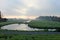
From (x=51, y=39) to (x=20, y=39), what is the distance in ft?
15.2

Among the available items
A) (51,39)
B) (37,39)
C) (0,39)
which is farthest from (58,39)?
(0,39)

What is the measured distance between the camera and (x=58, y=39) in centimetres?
2422

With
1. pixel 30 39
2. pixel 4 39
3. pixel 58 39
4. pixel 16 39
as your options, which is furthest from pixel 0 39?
pixel 58 39

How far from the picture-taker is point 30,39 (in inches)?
915

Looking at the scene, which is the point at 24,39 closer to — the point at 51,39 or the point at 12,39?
the point at 12,39

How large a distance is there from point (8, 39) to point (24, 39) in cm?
237

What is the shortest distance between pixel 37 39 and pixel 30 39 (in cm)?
122

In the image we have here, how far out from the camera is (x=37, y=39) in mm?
23875

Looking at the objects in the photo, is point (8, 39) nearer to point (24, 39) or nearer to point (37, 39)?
point (24, 39)

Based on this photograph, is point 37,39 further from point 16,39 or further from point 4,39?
point 4,39

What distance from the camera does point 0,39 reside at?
2377 centimetres

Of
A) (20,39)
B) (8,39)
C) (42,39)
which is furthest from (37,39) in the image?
(8,39)

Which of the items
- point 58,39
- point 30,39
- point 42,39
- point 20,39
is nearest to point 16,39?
point 20,39

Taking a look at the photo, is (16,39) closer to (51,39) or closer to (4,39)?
(4,39)
